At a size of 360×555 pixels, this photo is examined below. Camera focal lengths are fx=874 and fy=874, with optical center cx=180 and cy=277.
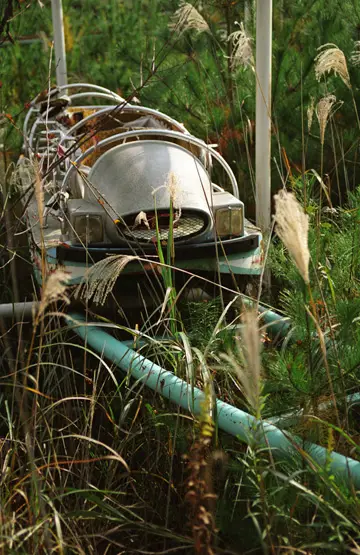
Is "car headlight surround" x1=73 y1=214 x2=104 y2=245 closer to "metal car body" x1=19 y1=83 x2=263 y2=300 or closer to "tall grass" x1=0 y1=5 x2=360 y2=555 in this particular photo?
"metal car body" x1=19 y1=83 x2=263 y2=300

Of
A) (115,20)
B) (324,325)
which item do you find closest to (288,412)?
(324,325)

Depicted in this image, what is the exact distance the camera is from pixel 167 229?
3.60 meters

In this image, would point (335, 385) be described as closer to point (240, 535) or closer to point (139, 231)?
point (240, 535)

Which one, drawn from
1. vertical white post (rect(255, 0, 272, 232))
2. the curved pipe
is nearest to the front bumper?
the curved pipe

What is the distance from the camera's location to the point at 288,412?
2605mm

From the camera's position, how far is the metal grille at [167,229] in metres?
3.52

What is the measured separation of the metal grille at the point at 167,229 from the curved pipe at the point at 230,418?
419 millimetres

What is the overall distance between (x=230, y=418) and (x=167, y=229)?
1.18 metres

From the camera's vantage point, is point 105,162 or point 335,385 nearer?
point 335,385

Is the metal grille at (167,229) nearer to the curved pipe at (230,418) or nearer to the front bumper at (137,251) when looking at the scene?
the front bumper at (137,251)

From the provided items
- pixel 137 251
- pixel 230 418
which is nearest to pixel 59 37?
pixel 137 251

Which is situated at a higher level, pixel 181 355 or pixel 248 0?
pixel 248 0

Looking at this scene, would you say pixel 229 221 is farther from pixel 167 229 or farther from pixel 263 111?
pixel 263 111

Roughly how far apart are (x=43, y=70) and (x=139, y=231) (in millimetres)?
4678
